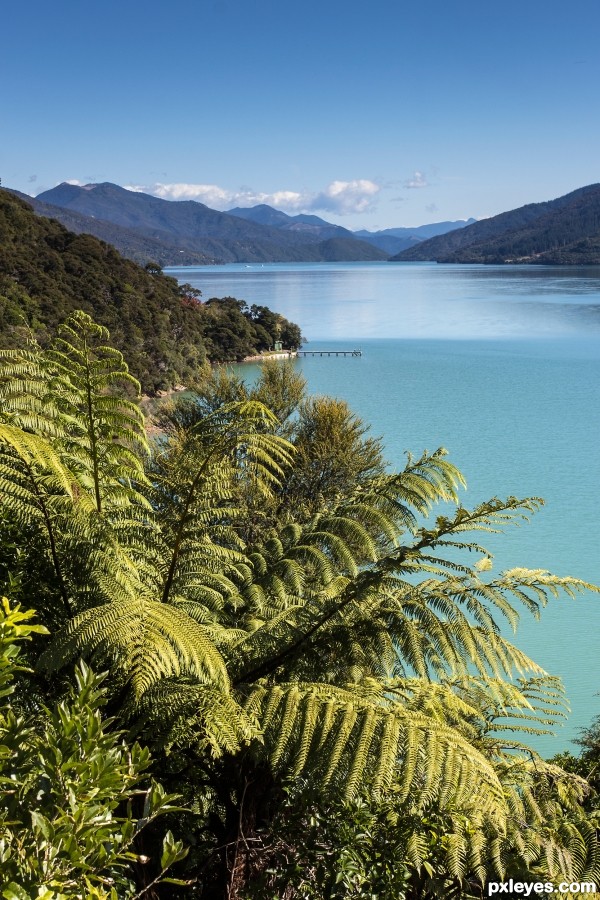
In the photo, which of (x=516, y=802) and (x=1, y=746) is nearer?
(x=1, y=746)

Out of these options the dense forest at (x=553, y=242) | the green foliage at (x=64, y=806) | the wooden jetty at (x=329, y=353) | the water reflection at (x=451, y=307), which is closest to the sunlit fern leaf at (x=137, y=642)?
the green foliage at (x=64, y=806)

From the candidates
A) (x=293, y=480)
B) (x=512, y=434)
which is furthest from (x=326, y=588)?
(x=512, y=434)

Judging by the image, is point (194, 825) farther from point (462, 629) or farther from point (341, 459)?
point (341, 459)

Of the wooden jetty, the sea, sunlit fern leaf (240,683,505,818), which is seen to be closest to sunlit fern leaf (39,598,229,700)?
sunlit fern leaf (240,683,505,818)

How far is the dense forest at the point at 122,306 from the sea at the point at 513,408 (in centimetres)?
354

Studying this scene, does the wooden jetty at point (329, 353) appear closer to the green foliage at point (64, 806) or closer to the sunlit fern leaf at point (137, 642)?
the sunlit fern leaf at point (137, 642)

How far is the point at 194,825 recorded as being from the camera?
303cm

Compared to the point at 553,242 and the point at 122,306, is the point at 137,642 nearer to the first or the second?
the point at 122,306

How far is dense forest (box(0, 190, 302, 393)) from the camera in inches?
1298

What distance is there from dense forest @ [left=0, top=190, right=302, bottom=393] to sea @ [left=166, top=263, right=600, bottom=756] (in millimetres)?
3539

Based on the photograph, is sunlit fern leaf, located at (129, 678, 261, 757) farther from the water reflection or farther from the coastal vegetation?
the water reflection

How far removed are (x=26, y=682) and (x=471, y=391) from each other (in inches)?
1279

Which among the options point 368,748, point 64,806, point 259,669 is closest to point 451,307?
point 259,669

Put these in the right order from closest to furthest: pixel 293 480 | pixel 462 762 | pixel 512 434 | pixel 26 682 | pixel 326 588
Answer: pixel 462 762 < pixel 26 682 < pixel 326 588 < pixel 293 480 < pixel 512 434
